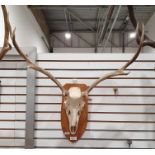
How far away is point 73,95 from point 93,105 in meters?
0.61

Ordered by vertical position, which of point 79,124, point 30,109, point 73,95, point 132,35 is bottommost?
point 79,124

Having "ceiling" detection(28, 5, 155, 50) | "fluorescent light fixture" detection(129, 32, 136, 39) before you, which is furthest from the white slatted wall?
"fluorescent light fixture" detection(129, 32, 136, 39)

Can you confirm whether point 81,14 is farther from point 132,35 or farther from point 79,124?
point 79,124

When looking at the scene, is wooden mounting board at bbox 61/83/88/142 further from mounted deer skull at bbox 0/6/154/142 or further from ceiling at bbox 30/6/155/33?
ceiling at bbox 30/6/155/33

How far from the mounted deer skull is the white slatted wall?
30 centimetres

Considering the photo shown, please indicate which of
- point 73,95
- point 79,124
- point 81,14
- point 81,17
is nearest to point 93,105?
point 79,124

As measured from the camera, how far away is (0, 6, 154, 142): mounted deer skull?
7.57ft

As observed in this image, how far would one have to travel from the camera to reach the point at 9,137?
286 centimetres

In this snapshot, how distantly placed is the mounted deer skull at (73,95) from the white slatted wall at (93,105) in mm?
297

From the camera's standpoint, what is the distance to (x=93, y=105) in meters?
2.89

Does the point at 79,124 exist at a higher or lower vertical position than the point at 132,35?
lower

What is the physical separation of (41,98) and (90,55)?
71 cm

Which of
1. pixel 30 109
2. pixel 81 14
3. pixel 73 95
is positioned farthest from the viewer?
pixel 81 14
